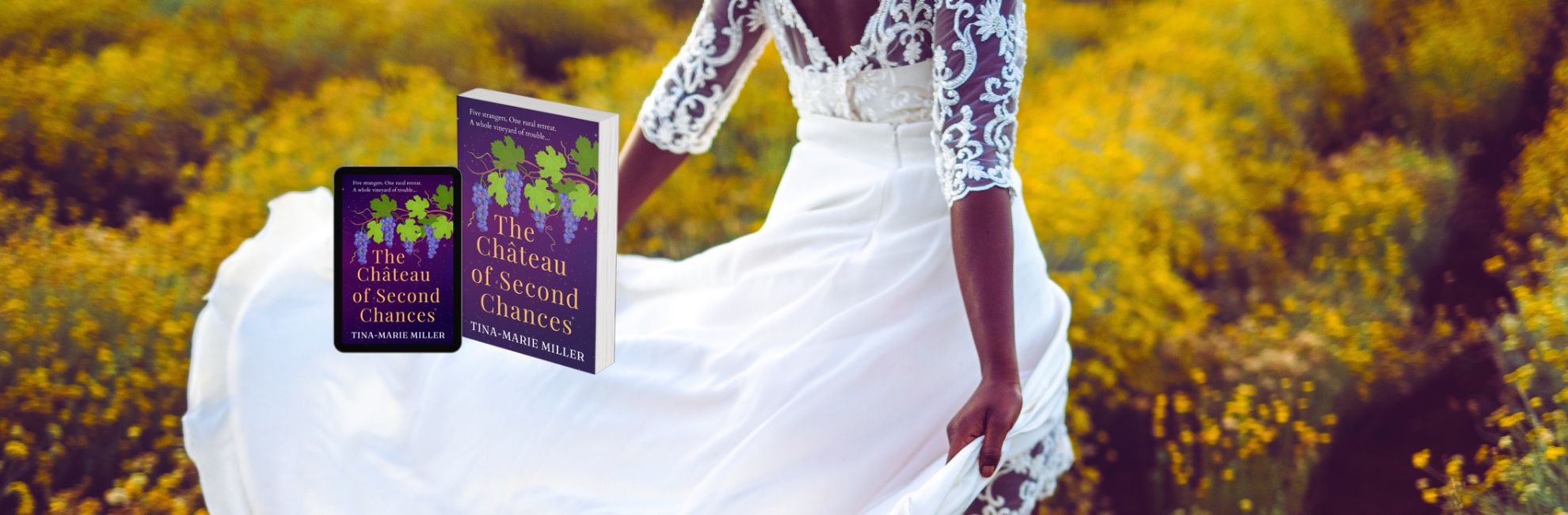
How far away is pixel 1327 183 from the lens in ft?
12.8

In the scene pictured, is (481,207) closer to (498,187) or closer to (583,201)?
(498,187)

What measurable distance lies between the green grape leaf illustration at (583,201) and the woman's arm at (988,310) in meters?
0.49

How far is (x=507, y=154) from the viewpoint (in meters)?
1.41

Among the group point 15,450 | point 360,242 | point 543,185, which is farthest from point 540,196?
point 15,450

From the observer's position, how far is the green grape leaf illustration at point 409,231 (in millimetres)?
1471

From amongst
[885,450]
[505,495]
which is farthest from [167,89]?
[885,450]

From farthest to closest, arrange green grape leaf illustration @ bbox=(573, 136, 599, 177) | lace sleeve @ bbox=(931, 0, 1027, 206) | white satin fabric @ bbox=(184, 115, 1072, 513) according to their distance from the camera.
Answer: white satin fabric @ bbox=(184, 115, 1072, 513), lace sleeve @ bbox=(931, 0, 1027, 206), green grape leaf illustration @ bbox=(573, 136, 599, 177)

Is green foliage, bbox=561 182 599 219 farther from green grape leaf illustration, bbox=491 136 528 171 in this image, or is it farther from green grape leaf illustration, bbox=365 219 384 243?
green grape leaf illustration, bbox=365 219 384 243

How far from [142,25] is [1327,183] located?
4.02 metres

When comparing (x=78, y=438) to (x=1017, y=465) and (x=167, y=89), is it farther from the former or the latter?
(x=1017, y=465)

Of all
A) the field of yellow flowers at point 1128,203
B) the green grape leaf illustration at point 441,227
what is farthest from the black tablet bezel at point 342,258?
the field of yellow flowers at point 1128,203

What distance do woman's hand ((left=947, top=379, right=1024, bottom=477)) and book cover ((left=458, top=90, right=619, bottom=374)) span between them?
445 mm

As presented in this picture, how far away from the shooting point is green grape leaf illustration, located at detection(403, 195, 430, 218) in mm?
1462

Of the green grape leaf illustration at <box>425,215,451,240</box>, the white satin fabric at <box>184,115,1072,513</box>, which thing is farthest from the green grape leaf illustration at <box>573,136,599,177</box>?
the white satin fabric at <box>184,115,1072,513</box>
